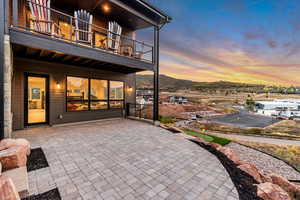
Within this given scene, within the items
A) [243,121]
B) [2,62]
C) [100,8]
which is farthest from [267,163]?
[243,121]

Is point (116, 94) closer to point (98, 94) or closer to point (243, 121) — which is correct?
point (98, 94)

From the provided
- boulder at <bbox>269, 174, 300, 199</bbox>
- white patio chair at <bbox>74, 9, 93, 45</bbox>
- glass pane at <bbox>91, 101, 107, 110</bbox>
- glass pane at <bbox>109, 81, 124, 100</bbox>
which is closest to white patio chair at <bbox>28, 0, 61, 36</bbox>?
white patio chair at <bbox>74, 9, 93, 45</bbox>

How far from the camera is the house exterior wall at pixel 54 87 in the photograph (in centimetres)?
471

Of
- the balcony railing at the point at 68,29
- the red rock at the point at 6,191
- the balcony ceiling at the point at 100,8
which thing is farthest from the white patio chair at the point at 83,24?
the red rock at the point at 6,191

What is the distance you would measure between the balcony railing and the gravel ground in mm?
6372

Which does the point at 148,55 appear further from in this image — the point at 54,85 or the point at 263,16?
the point at 263,16

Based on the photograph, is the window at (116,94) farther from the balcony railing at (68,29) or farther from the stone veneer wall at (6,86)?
the stone veneer wall at (6,86)

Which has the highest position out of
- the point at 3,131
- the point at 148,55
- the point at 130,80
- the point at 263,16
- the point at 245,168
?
the point at 263,16

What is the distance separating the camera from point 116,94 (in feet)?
24.9

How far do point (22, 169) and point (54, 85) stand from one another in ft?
13.9

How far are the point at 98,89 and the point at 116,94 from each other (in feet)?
3.65

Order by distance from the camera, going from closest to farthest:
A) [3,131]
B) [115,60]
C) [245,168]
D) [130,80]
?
[245,168] → [3,131] → [115,60] → [130,80]

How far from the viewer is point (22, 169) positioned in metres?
2.22

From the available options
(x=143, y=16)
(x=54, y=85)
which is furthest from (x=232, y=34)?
(x=54, y=85)
